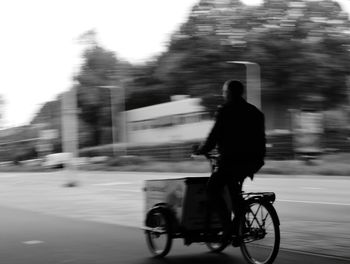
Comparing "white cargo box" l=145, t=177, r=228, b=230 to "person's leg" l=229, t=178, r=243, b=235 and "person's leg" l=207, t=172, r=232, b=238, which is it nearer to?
"person's leg" l=207, t=172, r=232, b=238

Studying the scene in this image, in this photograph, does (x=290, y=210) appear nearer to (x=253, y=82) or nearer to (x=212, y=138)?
(x=212, y=138)

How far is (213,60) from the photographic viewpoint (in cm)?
3581

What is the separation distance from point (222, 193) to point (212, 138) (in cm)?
57

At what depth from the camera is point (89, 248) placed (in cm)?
759

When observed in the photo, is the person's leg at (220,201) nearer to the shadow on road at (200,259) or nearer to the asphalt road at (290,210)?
the shadow on road at (200,259)

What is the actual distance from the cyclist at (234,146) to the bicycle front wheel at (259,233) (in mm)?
109

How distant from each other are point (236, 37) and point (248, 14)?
178 cm

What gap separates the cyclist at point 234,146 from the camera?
6.01 m

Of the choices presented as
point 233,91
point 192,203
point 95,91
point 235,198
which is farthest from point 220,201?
point 95,91

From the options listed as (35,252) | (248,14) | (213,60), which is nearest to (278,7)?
(248,14)

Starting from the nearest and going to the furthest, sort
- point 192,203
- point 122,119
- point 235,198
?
point 235,198, point 192,203, point 122,119

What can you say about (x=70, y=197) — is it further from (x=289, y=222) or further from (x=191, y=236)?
(x=191, y=236)

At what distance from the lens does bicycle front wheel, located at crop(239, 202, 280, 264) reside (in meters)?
5.78

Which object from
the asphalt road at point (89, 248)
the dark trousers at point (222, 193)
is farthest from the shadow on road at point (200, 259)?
the dark trousers at point (222, 193)
